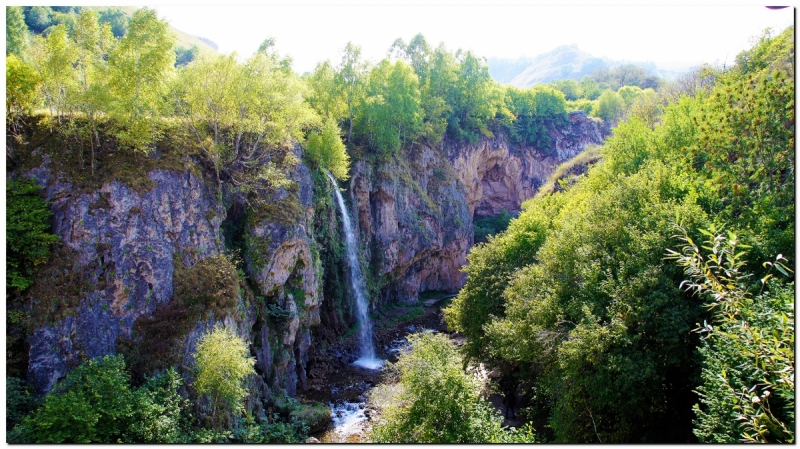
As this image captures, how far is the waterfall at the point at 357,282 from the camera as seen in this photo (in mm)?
35938

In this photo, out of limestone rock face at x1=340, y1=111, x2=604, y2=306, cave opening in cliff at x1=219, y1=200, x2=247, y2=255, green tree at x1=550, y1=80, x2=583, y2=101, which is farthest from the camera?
green tree at x1=550, y1=80, x2=583, y2=101

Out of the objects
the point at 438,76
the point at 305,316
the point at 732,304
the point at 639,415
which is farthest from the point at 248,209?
the point at 438,76

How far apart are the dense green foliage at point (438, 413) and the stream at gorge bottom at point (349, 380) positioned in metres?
2.99

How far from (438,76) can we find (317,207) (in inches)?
1233

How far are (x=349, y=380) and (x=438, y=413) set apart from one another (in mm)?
16130

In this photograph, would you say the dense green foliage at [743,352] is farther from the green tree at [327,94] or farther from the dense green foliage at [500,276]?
the green tree at [327,94]

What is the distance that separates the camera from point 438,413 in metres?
15.2

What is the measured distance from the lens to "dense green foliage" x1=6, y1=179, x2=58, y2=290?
59.4 ft

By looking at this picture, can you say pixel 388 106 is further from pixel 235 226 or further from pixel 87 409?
pixel 87 409

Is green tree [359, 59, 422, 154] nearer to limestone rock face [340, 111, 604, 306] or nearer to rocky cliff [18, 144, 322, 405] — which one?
limestone rock face [340, 111, 604, 306]

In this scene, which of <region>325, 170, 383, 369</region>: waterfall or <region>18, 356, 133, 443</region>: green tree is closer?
<region>18, 356, 133, 443</region>: green tree

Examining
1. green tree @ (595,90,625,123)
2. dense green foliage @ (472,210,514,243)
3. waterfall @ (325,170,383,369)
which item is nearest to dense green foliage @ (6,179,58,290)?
waterfall @ (325,170,383,369)

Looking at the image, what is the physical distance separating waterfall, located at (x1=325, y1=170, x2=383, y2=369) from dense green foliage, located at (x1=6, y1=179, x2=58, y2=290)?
19.1m

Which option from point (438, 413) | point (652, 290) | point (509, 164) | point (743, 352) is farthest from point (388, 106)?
point (743, 352)
